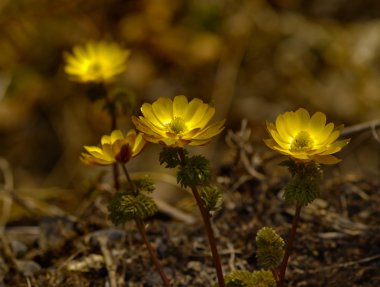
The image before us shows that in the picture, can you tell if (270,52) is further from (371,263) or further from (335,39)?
(371,263)

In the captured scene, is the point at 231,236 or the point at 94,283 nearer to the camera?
the point at 94,283

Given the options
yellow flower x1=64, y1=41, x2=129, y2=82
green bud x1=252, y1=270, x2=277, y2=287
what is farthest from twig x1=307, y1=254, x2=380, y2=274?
yellow flower x1=64, y1=41, x2=129, y2=82

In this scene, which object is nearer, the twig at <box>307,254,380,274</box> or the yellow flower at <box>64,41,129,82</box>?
the twig at <box>307,254,380,274</box>

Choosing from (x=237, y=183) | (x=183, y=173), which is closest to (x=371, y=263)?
(x=237, y=183)

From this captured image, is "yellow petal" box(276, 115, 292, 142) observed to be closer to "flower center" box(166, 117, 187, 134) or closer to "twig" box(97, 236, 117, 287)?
"flower center" box(166, 117, 187, 134)

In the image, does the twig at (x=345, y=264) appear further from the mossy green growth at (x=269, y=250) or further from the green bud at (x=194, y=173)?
the green bud at (x=194, y=173)

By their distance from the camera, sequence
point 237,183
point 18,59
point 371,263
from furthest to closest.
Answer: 1. point 18,59
2. point 237,183
3. point 371,263

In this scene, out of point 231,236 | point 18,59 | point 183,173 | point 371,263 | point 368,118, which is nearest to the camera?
point 183,173
